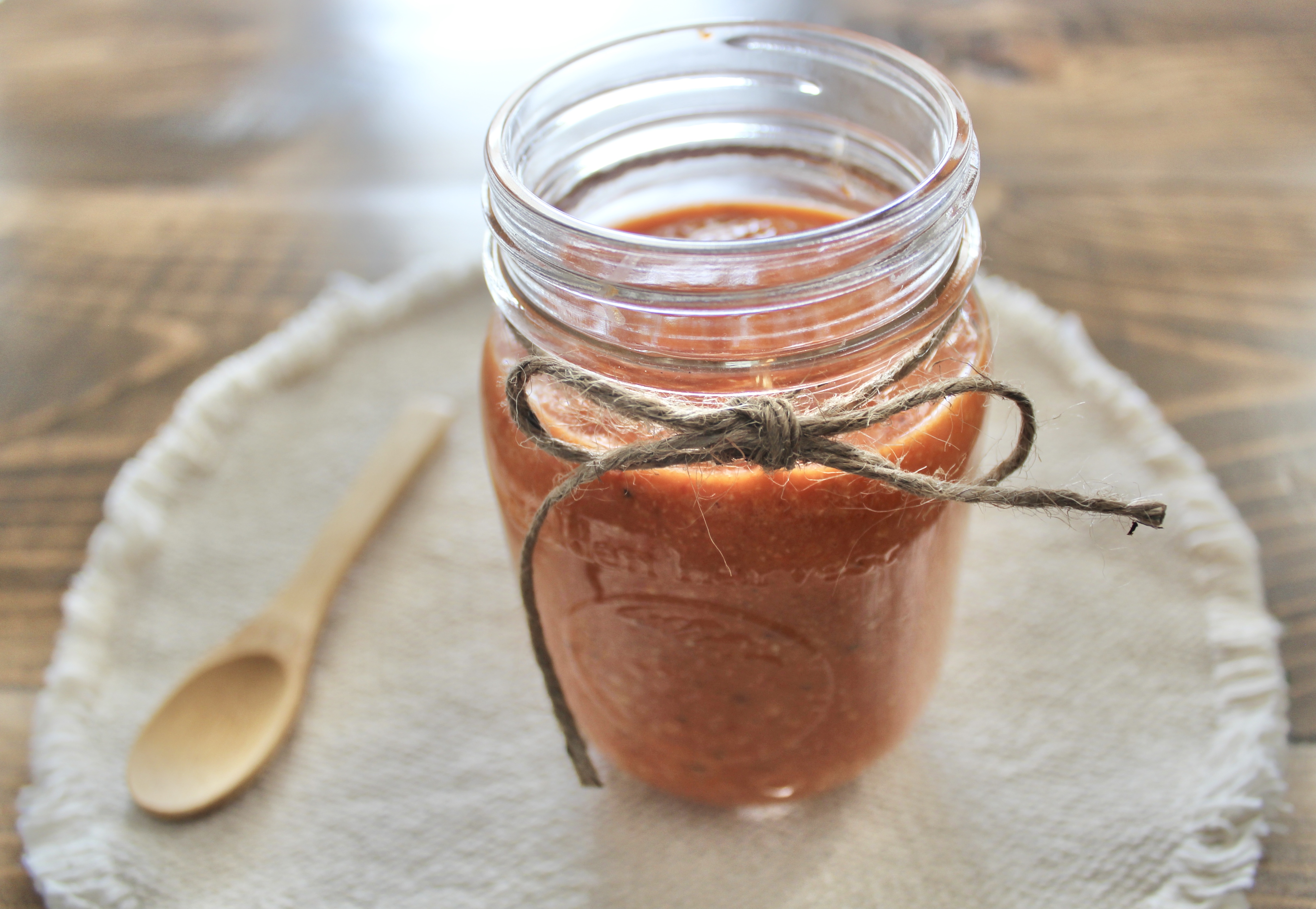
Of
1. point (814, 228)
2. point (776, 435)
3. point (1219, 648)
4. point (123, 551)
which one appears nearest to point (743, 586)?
point (776, 435)

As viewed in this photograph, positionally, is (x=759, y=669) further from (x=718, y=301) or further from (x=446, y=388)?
(x=446, y=388)

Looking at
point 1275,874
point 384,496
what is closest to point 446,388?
point 384,496

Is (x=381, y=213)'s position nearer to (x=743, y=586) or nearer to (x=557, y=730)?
(x=557, y=730)

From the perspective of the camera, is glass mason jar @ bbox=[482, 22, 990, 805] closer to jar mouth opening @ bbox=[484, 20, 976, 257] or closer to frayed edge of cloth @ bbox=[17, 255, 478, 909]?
jar mouth opening @ bbox=[484, 20, 976, 257]

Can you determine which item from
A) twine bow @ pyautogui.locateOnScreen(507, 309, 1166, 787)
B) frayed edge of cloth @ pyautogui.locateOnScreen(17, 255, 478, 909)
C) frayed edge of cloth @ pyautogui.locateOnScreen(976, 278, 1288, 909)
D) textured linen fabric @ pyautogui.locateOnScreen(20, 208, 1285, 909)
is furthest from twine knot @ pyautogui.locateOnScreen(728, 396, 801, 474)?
frayed edge of cloth @ pyautogui.locateOnScreen(17, 255, 478, 909)

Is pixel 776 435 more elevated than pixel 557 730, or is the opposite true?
pixel 776 435
